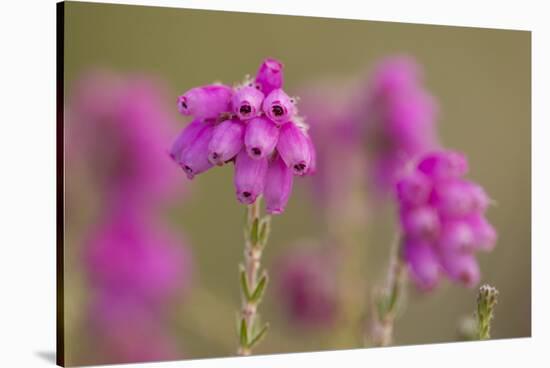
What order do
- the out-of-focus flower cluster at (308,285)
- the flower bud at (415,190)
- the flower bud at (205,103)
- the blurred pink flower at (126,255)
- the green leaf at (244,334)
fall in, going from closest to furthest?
the green leaf at (244,334) < the flower bud at (205,103) < the blurred pink flower at (126,255) < the flower bud at (415,190) < the out-of-focus flower cluster at (308,285)

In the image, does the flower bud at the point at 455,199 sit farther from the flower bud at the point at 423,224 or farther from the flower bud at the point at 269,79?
the flower bud at the point at 269,79

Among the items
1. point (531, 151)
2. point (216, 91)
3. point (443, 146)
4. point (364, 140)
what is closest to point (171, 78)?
point (216, 91)

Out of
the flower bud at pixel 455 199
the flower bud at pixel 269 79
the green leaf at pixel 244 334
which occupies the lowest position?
the green leaf at pixel 244 334

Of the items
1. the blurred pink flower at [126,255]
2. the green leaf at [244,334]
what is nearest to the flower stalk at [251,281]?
the green leaf at [244,334]

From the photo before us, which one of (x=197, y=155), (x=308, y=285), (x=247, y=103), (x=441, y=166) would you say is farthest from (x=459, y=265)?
(x=197, y=155)

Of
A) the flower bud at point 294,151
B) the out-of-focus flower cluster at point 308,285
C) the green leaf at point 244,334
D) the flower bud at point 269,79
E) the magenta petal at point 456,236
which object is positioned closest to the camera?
the green leaf at point 244,334

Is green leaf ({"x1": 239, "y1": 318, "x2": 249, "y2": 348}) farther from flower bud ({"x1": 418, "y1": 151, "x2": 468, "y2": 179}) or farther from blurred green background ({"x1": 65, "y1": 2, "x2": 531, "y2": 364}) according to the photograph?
flower bud ({"x1": 418, "y1": 151, "x2": 468, "y2": 179})

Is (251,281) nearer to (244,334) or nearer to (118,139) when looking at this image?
(244,334)
